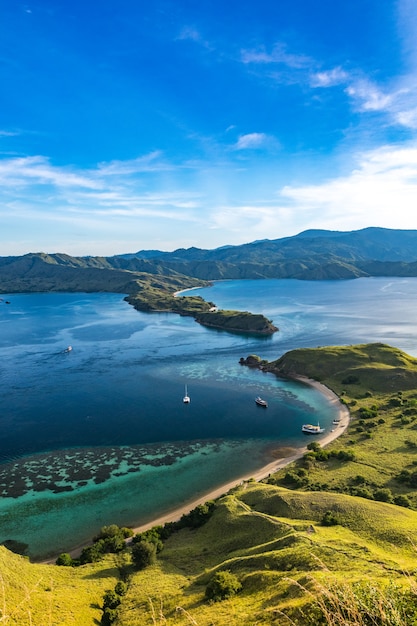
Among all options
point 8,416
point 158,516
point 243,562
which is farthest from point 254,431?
point 8,416

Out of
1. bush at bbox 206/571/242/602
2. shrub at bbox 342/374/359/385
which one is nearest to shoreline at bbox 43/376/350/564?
shrub at bbox 342/374/359/385

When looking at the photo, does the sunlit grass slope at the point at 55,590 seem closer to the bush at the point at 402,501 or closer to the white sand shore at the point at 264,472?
the white sand shore at the point at 264,472

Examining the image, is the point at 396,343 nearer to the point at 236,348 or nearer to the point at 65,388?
the point at 236,348

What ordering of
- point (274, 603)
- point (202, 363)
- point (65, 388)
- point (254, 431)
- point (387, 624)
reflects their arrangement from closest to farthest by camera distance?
point (387, 624) < point (274, 603) < point (254, 431) < point (65, 388) < point (202, 363)

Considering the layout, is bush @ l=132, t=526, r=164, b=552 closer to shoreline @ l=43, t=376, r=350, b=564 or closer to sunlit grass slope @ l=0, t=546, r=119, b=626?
sunlit grass slope @ l=0, t=546, r=119, b=626

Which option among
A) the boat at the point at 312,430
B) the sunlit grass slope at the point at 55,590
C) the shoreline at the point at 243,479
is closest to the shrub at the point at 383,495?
the shoreline at the point at 243,479

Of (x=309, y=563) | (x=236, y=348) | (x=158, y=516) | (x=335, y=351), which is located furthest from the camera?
(x=236, y=348)

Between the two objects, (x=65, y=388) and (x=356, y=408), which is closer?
(x=356, y=408)
